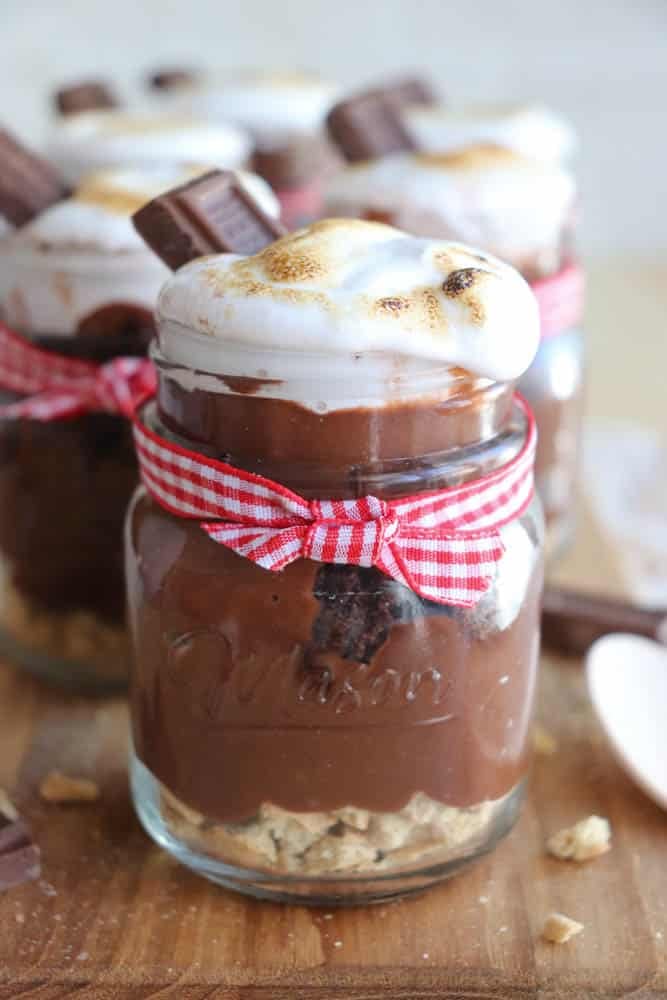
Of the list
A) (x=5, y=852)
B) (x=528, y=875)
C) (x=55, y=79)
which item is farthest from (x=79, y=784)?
(x=55, y=79)

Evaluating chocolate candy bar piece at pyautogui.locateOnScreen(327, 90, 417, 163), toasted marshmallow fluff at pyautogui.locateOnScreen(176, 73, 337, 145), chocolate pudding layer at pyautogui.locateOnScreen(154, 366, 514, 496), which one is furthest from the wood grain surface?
toasted marshmallow fluff at pyautogui.locateOnScreen(176, 73, 337, 145)

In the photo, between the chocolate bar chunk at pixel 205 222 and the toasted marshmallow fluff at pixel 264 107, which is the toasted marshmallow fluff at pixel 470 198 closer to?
the chocolate bar chunk at pixel 205 222

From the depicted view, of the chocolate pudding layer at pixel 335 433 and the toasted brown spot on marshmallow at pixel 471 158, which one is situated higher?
the chocolate pudding layer at pixel 335 433

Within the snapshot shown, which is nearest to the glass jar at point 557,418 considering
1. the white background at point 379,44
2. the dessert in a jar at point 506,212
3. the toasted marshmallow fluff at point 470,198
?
the dessert in a jar at point 506,212

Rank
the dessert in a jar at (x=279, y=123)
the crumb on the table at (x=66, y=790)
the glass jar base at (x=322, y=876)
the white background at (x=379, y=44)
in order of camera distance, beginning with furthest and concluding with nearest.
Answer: the white background at (x=379, y=44) < the dessert in a jar at (x=279, y=123) < the crumb on the table at (x=66, y=790) < the glass jar base at (x=322, y=876)

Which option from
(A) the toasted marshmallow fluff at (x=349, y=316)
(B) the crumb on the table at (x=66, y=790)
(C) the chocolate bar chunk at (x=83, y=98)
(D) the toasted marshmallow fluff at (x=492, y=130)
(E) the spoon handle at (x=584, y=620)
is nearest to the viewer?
(A) the toasted marshmallow fluff at (x=349, y=316)

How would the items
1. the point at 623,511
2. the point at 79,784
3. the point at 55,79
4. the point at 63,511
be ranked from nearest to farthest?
the point at 79,784, the point at 63,511, the point at 623,511, the point at 55,79

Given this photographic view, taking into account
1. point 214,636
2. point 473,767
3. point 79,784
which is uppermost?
point 214,636

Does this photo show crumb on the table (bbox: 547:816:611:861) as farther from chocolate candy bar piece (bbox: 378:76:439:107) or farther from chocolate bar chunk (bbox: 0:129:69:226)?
chocolate candy bar piece (bbox: 378:76:439:107)

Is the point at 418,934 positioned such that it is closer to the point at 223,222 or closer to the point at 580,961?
the point at 580,961
